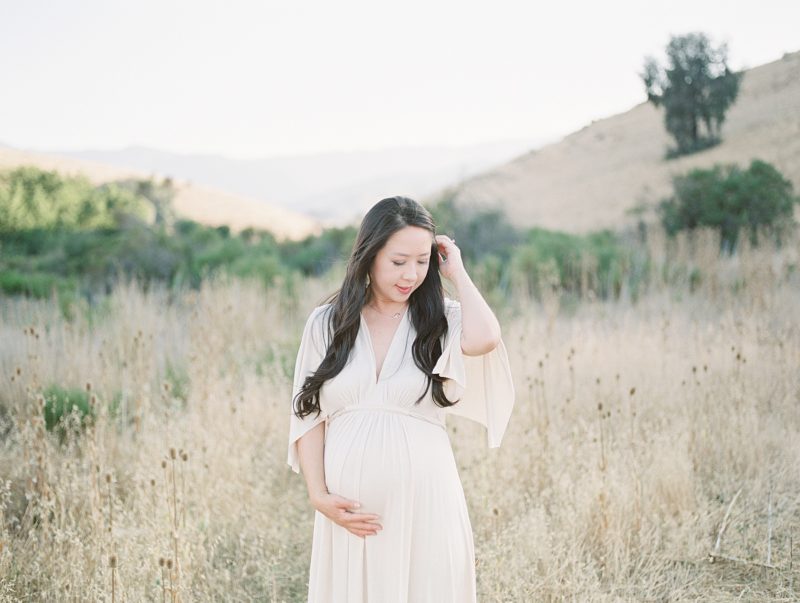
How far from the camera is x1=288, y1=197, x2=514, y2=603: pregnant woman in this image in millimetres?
2227

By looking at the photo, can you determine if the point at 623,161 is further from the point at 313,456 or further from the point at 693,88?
the point at 313,456

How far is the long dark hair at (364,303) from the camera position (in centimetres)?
233

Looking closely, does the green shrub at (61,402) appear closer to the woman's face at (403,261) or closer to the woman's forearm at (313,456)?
the woman's forearm at (313,456)

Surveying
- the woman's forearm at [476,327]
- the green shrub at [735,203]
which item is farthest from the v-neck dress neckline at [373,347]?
the green shrub at [735,203]

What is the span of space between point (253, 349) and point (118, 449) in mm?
3143

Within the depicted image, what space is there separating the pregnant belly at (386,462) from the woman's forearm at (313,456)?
0.05m

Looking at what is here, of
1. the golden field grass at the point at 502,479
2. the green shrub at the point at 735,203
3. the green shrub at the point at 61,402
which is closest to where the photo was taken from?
the golden field grass at the point at 502,479

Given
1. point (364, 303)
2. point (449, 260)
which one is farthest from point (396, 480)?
point (449, 260)

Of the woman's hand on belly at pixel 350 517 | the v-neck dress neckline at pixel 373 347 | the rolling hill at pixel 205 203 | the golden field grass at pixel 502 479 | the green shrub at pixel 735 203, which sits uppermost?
the rolling hill at pixel 205 203

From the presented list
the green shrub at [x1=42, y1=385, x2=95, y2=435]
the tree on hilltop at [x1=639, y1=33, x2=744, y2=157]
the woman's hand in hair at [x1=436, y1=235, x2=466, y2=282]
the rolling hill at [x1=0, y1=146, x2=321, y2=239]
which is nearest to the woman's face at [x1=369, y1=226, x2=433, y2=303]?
the woman's hand in hair at [x1=436, y1=235, x2=466, y2=282]

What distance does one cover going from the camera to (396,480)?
2219 mm

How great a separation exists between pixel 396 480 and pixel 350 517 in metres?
0.19

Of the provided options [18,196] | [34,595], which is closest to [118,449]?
[34,595]

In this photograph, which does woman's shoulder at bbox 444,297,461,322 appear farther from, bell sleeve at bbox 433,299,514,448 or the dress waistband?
the dress waistband
